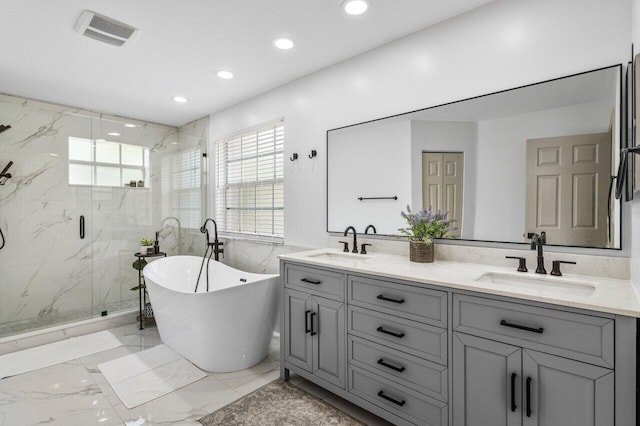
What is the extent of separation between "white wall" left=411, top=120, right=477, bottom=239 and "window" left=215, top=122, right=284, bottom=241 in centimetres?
153

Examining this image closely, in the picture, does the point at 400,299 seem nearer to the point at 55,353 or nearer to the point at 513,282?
the point at 513,282

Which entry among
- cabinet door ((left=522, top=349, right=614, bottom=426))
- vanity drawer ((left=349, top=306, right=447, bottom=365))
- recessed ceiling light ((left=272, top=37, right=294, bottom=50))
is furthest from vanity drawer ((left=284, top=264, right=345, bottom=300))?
recessed ceiling light ((left=272, top=37, right=294, bottom=50))

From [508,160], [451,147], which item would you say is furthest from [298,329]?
[508,160]

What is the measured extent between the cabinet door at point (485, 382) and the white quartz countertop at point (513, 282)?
0.83 ft

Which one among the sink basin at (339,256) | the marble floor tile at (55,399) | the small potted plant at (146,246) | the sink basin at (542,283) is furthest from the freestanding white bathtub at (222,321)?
the sink basin at (542,283)

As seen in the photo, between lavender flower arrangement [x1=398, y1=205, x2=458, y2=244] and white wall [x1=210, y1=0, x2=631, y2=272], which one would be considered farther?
lavender flower arrangement [x1=398, y1=205, x2=458, y2=244]

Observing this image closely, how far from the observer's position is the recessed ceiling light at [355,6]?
6.44ft

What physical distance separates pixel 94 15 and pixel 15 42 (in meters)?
0.88

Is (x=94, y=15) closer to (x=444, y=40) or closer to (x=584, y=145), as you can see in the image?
(x=444, y=40)

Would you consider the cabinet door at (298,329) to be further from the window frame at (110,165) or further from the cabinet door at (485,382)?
the window frame at (110,165)

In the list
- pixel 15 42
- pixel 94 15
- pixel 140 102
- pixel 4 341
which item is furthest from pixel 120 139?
pixel 4 341

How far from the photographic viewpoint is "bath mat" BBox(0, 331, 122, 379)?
8.83 feet

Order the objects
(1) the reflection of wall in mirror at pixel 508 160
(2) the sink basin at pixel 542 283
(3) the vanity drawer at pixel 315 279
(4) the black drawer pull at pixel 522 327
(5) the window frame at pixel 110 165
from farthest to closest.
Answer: (5) the window frame at pixel 110 165
(3) the vanity drawer at pixel 315 279
(1) the reflection of wall in mirror at pixel 508 160
(2) the sink basin at pixel 542 283
(4) the black drawer pull at pixel 522 327

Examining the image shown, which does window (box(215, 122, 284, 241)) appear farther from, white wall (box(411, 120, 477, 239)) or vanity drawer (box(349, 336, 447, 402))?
vanity drawer (box(349, 336, 447, 402))
